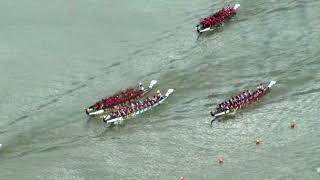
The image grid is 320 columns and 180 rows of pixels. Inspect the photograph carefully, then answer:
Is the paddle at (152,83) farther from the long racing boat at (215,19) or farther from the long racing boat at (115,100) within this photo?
the long racing boat at (215,19)

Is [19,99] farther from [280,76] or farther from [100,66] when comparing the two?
[280,76]

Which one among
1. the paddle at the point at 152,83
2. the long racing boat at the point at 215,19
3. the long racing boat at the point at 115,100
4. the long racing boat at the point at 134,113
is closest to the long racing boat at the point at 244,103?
the long racing boat at the point at 134,113

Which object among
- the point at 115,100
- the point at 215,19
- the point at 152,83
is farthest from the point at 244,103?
the point at 215,19

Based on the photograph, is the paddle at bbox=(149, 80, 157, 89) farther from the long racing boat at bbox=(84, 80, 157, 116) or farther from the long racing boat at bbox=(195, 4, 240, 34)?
the long racing boat at bbox=(195, 4, 240, 34)

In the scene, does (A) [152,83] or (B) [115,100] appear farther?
(A) [152,83]

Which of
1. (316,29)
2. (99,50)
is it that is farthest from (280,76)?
(99,50)

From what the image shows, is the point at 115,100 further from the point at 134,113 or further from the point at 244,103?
the point at 244,103
